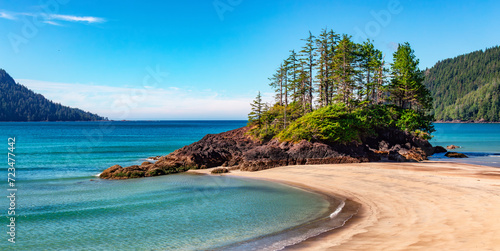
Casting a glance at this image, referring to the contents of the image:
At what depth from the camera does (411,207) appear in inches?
547

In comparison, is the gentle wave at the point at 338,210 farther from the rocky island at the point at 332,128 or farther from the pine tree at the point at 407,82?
the pine tree at the point at 407,82

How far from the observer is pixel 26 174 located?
2819 centimetres

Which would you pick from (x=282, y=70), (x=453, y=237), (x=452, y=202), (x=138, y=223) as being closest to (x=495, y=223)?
(x=453, y=237)

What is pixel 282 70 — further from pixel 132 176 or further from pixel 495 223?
pixel 495 223

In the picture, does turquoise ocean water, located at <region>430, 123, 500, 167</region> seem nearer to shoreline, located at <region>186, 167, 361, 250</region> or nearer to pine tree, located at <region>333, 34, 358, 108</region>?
pine tree, located at <region>333, 34, 358, 108</region>

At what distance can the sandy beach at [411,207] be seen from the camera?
31.4 ft

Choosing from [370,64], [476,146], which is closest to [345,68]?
[370,64]

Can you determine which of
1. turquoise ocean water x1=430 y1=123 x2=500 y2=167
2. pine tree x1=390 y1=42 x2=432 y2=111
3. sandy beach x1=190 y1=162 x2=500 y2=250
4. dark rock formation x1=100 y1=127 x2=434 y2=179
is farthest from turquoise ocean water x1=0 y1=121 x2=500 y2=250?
pine tree x1=390 y1=42 x2=432 y2=111

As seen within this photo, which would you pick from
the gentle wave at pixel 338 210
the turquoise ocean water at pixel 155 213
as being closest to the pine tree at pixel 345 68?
the turquoise ocean water at pixel 155 213

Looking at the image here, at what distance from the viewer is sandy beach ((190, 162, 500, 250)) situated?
9.57 metres

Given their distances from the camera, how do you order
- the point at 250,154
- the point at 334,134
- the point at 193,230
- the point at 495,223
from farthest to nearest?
1. the point at 334,134
2. the point at 250,154
3. the point at 193,230
4. the point at 495,223

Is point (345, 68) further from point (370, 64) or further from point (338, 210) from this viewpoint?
point (338, 210)

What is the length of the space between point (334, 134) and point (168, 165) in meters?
17.2

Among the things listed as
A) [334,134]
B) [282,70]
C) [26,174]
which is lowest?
[26,174]
